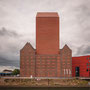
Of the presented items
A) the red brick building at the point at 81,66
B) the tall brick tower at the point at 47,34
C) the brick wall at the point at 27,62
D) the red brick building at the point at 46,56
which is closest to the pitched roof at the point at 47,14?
the tall brick tower at the point at 47,34

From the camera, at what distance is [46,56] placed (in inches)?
2530

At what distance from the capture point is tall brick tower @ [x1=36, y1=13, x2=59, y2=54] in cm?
6606

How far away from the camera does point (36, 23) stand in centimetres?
6738

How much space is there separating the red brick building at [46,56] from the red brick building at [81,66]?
12738mm

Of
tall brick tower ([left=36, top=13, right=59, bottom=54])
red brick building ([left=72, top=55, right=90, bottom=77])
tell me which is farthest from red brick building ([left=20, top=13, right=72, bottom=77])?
red brick building ([left=72, top=55, right=90, bottom=77])

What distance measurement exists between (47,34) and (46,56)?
44.2ft

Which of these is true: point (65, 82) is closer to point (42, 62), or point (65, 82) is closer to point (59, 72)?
point (59, 72)

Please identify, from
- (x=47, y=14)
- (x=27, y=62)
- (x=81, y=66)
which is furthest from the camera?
(x=81, y=66)

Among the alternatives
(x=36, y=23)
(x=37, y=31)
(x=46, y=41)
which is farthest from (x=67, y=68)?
(x=36, y=23)

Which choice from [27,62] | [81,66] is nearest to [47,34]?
[27,62]

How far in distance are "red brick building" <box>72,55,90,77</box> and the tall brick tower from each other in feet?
62.7

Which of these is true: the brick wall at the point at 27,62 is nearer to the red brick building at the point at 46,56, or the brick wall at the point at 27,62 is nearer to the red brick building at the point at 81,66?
the red brick building at the point at 46,56

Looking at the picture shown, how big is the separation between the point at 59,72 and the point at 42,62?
11.5 metres

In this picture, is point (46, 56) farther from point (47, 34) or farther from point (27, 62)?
point (47, 34)
